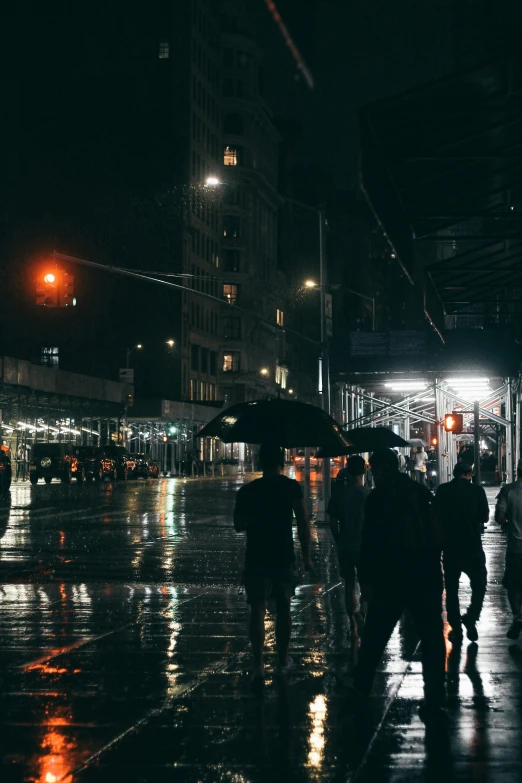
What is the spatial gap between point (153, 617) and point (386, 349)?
2611cm

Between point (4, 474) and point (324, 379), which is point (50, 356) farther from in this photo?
point (324, 379)

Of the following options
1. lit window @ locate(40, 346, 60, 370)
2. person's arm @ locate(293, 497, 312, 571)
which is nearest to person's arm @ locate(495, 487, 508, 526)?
person's arm @ locate(293, 497, 312, 571)

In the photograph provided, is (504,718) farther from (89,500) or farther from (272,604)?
(89,500)

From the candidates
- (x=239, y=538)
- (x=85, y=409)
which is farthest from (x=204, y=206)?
(x=239, y=538)

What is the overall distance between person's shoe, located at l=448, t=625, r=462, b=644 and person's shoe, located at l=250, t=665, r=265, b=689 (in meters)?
3.10

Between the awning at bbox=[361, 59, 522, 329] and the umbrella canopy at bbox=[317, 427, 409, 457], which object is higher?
the awning at bbox=[361, 59, 522, 329]

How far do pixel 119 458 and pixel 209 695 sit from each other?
6521 cm

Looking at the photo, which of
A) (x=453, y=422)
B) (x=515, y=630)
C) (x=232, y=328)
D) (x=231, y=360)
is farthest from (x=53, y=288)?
(x=232, y=328)

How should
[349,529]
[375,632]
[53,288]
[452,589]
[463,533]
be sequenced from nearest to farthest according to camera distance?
[375,632] < [349,529] < [463,533] < [452,589] < [53,288]

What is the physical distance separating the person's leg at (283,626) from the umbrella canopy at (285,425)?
3.07 meters

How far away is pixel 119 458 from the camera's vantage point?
7406cm

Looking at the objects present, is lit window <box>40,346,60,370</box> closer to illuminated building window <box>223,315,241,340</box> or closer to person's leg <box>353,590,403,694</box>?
illuminated building window <box>223,315,241,340</box>

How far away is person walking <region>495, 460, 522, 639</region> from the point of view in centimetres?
1216

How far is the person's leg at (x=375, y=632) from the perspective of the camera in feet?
29.2
